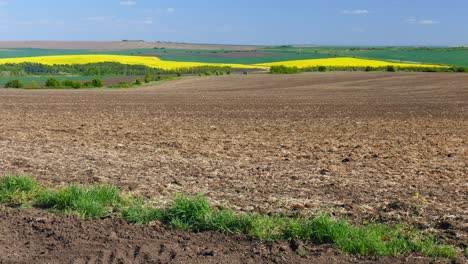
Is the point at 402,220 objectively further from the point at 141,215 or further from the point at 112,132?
the point at 112,132

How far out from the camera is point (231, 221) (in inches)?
292

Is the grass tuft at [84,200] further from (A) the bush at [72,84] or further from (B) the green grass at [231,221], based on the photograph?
(A) the bush at [72,84]

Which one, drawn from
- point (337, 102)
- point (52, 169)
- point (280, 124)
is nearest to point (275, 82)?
point (337, 102)

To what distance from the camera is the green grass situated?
6613 millimetres

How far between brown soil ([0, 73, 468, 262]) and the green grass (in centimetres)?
50

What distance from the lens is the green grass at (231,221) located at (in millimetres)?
6613

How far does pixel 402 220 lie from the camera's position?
7.62m

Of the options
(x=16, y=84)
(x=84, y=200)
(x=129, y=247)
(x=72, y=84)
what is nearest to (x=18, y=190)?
(x=84, y=200)

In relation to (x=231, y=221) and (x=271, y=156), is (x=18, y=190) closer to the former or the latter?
(x=231, y=221)

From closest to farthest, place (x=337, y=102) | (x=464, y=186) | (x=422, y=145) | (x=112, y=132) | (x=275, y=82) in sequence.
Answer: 1. (x=464, y=186)
2. (x=422, y=145)
3. (x=112, y=132)
4. (x=337, y=102)
5. (x=275, y=82)

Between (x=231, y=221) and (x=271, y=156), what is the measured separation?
616cm

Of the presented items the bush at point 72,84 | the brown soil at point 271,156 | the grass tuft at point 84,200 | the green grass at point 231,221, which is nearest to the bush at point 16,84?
the bush at point 72,84

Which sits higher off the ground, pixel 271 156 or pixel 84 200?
pixel 84 200

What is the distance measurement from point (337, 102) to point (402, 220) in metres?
24.4
